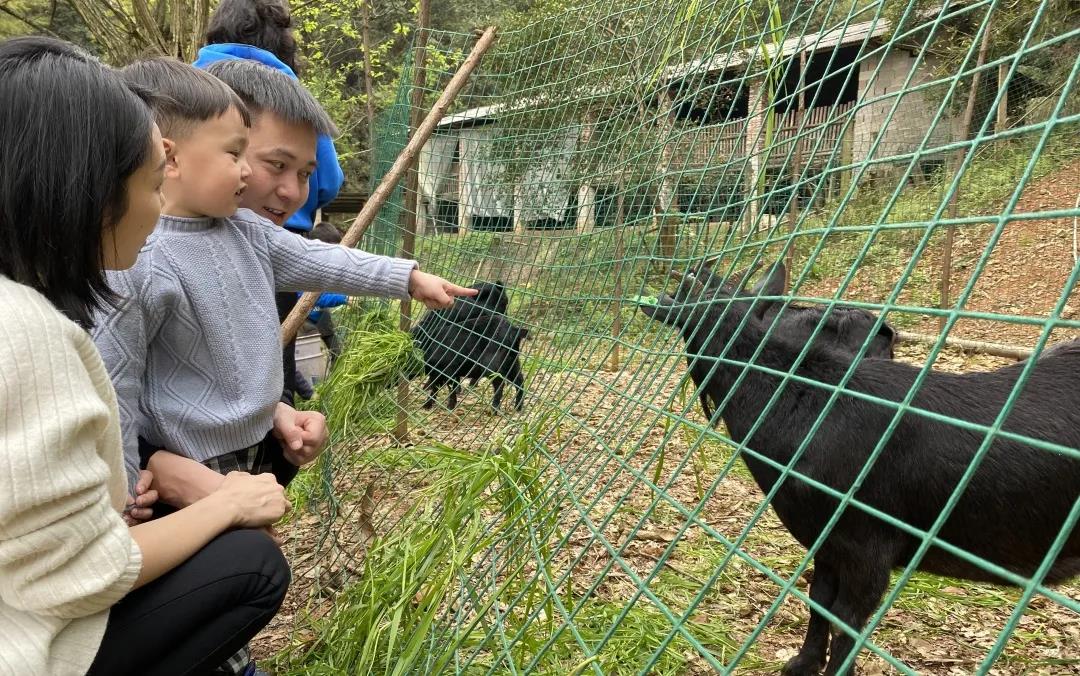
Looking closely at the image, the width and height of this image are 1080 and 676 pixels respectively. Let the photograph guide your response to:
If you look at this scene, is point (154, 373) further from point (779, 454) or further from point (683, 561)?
point (683, 561)

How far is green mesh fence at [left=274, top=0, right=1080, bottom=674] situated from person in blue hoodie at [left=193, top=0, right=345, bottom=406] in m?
0.89

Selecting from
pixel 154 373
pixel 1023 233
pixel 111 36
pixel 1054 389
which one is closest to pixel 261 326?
pixel 154 373

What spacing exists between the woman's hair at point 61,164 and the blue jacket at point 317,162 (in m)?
1.38

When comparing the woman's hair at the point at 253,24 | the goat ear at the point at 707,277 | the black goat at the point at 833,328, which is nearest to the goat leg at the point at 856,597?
the black goat at the point at 833,328

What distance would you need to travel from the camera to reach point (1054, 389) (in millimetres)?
2359

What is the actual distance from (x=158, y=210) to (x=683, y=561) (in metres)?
2.83

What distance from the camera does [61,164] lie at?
47.0 inches

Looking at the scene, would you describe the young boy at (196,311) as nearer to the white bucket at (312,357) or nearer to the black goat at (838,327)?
the black goat at (838,327)

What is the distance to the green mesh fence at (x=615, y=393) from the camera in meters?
1.47

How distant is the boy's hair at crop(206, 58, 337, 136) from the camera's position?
2.20 m

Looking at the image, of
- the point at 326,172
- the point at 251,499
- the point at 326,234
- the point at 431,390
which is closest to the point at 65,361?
the point at 251,499

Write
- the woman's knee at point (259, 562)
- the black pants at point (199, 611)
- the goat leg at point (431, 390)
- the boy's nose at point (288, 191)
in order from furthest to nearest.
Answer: the goat leg at point (431, 390), the boy's nose at point (288, 191), the woman's knee at point (259, 562), the black pants at point (199, 611)

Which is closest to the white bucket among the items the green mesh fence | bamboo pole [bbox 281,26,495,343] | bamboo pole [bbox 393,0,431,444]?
the green mesh fence

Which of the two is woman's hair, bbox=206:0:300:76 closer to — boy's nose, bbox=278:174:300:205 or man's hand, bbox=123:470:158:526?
boy's nose, bbox=278:174:300:205
